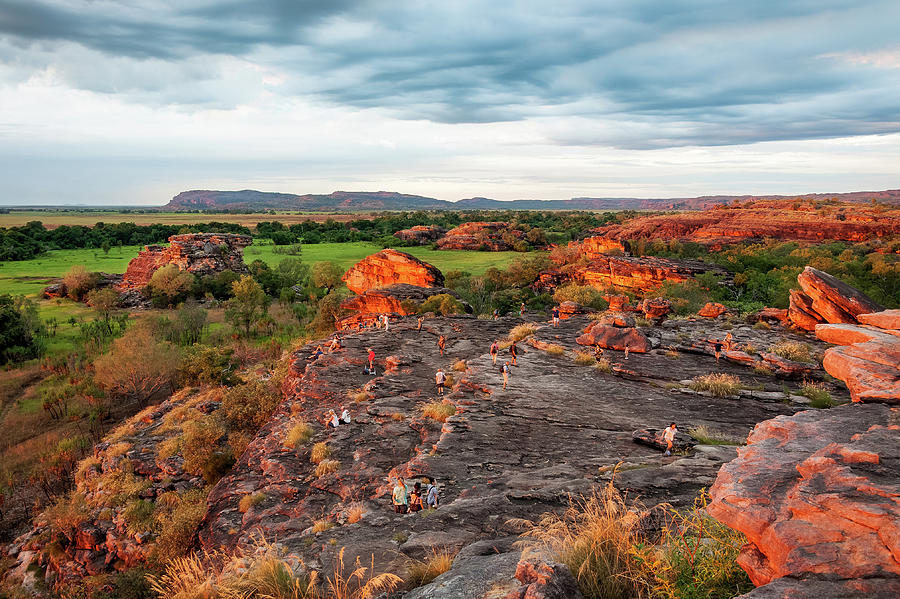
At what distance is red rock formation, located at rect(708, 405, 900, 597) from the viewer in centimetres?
433

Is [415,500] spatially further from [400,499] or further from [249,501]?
[249,501]

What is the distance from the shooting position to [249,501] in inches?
533

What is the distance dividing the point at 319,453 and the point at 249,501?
242 centimetres

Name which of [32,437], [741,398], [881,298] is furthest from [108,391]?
[881,298]

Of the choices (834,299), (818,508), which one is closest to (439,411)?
(818,508)

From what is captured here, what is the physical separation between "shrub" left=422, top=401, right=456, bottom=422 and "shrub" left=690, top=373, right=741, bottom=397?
9383 millimetres

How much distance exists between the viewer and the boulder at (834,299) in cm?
1930

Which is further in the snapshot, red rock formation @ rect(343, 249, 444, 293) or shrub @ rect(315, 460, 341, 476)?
red rock formation @ rect(343, 249, 444, 293)

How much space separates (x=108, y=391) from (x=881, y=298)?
6749 centimetres

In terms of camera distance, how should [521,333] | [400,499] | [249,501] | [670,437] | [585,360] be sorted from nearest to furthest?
[400,499] < [670,437] < [249,501] < [585,360] < [521,333]

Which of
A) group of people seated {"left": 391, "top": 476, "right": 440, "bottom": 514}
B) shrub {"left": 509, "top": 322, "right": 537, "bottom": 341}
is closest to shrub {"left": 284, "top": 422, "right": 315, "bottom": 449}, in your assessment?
group of people seated {"left": 391, "top": 476, "right": 440, "bottom": 514}

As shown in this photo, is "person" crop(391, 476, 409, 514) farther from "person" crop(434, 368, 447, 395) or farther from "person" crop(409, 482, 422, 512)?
"person" crop(434, 368, 447, 395)

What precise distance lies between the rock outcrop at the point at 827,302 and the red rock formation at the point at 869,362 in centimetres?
859

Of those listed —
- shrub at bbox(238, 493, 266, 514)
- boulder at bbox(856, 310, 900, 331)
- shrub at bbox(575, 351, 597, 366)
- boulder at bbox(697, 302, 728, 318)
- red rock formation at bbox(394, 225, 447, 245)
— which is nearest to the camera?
boulder at bbox(856, 310, 900, 331)
